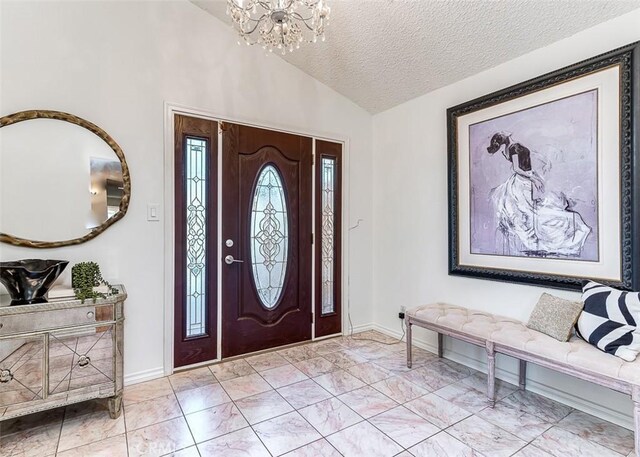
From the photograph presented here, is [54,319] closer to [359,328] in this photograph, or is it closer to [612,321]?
[359,328]

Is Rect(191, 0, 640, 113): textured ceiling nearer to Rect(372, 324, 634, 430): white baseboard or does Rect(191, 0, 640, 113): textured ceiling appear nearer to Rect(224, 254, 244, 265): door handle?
Rect(224, 254, 244, 265): door handle

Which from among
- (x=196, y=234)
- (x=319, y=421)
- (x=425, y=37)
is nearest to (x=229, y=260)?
(x=196, y=234)

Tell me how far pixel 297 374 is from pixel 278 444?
2.86 ft

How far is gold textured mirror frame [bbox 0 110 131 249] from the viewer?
2.15 metres

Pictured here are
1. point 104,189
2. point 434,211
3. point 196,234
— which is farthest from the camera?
point 434,211

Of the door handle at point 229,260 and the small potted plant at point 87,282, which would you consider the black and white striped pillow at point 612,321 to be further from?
the small potted plant at point 87,282

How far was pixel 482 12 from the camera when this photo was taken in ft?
7.42

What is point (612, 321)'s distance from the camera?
186 centimetres

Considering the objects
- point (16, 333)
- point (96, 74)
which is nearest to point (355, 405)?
point (16, 333)

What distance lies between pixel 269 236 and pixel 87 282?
148cm

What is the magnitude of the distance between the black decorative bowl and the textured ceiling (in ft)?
7.76

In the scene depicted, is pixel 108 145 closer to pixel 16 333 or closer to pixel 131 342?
pixel 16 333

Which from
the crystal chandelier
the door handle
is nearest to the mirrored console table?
the door handle

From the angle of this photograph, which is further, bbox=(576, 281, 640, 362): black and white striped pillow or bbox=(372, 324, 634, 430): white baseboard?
bbox=(372, 324, 634, 430): white baseboard
